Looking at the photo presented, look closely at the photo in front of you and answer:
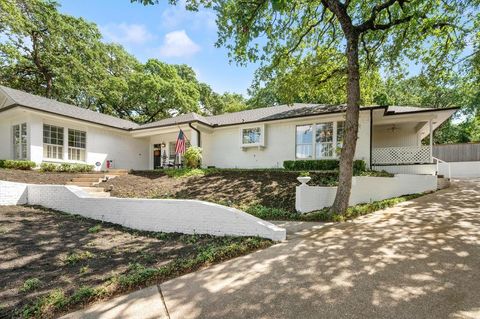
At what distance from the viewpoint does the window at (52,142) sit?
13.4 metres

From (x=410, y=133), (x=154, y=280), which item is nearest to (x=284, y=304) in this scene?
(x=154, y=280)

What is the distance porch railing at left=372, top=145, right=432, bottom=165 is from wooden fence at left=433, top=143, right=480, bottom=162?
30.6ft

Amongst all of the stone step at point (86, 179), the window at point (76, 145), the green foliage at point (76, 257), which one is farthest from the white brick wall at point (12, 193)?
the green foliage at point (76, 257)

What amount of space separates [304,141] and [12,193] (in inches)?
488

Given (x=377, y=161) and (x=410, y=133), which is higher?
(x=410, y=133)

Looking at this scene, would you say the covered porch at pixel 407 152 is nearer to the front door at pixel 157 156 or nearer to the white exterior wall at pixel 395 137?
the white exterior wall at pixel 395 137

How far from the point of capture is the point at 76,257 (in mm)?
4633

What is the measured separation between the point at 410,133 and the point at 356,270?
14465 millimetres

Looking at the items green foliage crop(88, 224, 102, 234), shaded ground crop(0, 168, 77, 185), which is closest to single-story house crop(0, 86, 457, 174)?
shaded ground crop(0, 168, 77, 185)

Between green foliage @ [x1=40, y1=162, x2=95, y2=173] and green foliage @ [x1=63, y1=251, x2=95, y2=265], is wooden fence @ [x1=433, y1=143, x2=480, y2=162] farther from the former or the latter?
green foliage @ [x1=40, y1=162, x2=95, y2=173]

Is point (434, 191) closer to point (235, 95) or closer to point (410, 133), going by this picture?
point (410, 133)

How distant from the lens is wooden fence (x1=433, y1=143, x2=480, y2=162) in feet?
59.7

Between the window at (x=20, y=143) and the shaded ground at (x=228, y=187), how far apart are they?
568cm

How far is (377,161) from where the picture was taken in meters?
12.7
